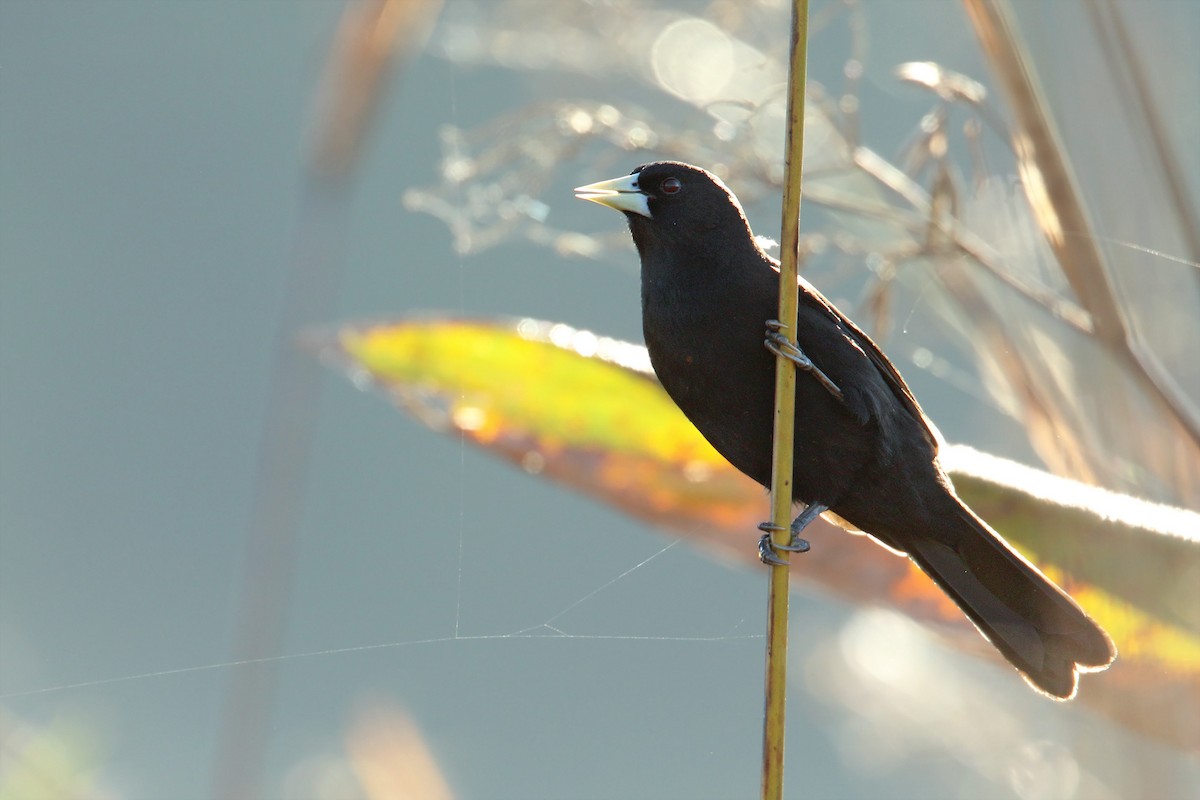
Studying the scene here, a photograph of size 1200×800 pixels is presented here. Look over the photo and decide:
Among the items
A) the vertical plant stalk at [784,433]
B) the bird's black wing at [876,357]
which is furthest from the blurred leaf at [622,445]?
the vertical plant stalk at [784,433]

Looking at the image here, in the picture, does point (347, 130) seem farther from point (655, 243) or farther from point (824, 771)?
point (824, 771)

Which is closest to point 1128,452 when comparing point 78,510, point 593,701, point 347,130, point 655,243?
point 655,243

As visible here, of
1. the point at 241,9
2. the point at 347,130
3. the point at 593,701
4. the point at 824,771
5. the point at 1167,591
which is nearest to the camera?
the point at 1167,591

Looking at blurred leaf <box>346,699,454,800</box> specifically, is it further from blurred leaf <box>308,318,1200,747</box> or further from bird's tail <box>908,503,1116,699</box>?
bird's tail <box>908,503,1116,699</box>

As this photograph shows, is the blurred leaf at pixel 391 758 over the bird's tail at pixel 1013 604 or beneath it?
beneath

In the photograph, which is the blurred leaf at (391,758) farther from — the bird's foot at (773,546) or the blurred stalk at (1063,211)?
the blurred stalk at (1063,211)
